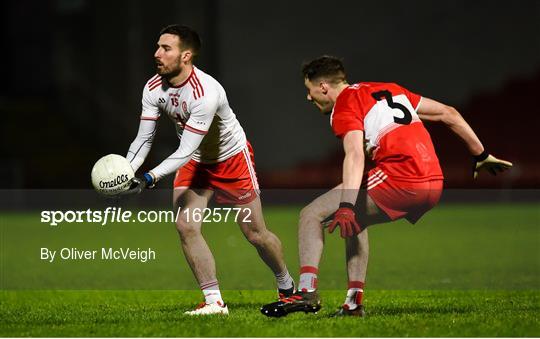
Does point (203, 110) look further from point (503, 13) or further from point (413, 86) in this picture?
point (503, 13)

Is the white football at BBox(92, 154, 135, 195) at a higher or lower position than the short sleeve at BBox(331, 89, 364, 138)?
lower

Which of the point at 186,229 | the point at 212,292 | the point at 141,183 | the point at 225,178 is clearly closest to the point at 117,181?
the point at 141,183

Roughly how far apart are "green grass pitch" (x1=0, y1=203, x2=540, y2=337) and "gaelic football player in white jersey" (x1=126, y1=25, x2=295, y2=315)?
450 millimetres

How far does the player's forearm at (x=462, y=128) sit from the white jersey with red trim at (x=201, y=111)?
1637 mm

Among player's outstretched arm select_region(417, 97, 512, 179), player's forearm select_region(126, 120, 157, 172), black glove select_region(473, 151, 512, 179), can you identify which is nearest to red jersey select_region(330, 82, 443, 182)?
player's outstretched arm select_region(417, 97, 512, 179)

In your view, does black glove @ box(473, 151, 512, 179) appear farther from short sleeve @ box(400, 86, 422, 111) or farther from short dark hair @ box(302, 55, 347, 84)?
short dark hair @ box(302, 55, 347, 84)

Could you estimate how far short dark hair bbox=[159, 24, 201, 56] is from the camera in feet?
22.3

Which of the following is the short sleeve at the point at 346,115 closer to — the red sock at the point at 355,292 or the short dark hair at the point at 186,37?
the red sock at the point at 355,292

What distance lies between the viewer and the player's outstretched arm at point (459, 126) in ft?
21.7

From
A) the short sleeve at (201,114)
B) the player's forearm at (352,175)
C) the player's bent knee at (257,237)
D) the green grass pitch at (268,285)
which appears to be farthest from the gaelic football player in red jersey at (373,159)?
the player's bent knee at (257,237)

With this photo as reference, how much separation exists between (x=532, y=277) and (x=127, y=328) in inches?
236

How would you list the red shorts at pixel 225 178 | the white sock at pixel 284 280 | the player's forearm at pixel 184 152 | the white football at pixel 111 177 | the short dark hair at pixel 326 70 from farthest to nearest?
the white sock at pixel 284 280, the red shorts at pixel 225 178, the player's forearm at pixel 184 152, the white football at pixel 111 177, the short dark hair at pixel 326 70

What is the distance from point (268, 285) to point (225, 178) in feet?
9.80

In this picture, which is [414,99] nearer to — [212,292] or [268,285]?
[212,292]
